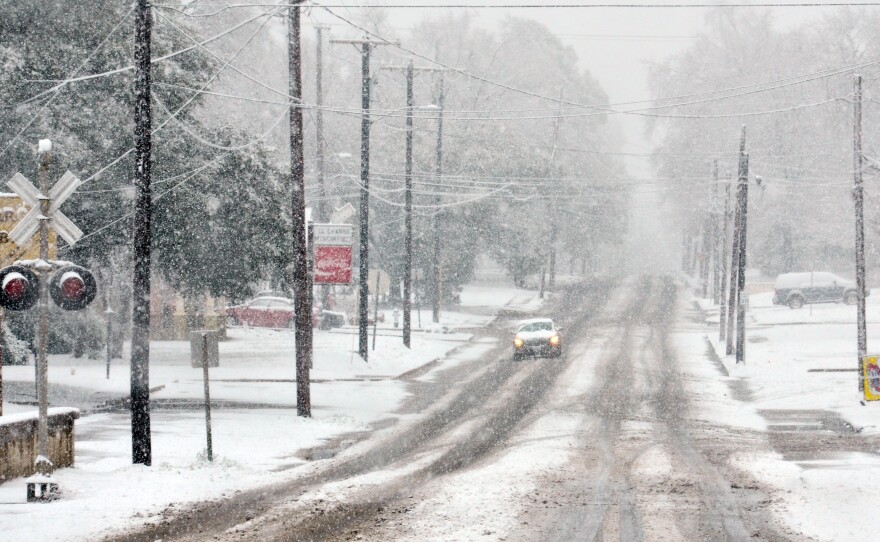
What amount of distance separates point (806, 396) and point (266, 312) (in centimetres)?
2578

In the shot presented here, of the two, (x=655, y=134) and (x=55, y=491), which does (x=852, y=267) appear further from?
(x=55, y=491)

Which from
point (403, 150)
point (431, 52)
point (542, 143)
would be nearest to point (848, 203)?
point (542, 143)

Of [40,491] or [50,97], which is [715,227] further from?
[40,491]

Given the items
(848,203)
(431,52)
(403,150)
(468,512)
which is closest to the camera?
(468,512)

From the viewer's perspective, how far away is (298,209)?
21.8m

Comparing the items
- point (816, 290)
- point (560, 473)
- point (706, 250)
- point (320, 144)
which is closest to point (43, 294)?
point (560, 473)

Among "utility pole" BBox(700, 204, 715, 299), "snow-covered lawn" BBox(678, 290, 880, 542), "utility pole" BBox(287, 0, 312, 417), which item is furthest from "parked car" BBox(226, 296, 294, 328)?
"utility pole" BBox(700, 204, 715, 299)

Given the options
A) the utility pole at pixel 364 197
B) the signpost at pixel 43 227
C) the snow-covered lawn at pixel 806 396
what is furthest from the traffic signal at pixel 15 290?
the utility pole at pixel 364 197

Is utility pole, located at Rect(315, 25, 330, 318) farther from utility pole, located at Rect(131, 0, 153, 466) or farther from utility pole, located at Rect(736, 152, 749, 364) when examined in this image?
utility pole, located at Rect(131, 0, 153, 466)

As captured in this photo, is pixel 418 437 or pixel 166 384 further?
pixel 166 384

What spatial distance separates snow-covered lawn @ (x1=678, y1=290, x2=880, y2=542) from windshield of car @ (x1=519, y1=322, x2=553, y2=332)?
5.32 meters

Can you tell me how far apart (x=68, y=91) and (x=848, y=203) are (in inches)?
2269

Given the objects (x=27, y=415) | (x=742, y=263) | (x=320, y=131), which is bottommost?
(x=27, y=415)

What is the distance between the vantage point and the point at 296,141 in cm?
2158
